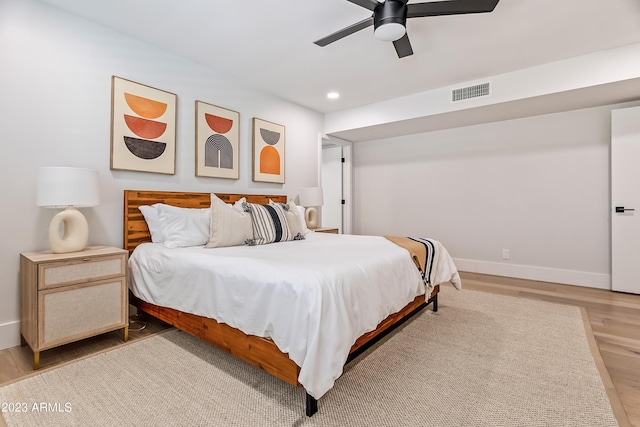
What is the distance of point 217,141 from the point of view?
3539 mm

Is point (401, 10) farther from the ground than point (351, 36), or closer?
closer

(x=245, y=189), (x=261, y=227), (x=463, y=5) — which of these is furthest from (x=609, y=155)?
(x=245, y=189)

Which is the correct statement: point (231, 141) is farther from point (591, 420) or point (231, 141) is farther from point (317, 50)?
point (591, 420)

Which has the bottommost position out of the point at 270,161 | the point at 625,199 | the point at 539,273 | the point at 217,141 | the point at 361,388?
the point at 361,388

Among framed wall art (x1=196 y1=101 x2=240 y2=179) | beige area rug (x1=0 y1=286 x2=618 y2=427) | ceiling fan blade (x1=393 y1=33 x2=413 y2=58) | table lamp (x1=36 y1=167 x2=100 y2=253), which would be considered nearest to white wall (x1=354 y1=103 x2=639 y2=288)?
beige area rug (x1=0 y1=286 x2=618 y2=427)

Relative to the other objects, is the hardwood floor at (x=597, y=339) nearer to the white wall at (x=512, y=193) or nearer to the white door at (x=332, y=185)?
the white wall at (x=512, y=193)

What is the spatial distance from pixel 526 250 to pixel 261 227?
3.74 meters

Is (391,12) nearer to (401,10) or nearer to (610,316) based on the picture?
(401,10)

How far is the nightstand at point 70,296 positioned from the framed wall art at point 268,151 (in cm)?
206

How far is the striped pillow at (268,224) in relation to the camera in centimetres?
285

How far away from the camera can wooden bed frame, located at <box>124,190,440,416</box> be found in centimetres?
158

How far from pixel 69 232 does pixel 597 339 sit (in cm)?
409

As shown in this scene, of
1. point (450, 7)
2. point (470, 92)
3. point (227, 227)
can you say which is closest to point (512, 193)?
point (470, 92)

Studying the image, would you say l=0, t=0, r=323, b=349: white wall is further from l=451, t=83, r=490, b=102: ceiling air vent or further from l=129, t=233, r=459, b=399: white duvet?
l=451, t=83, r=490, b=102: ceiling air vent
